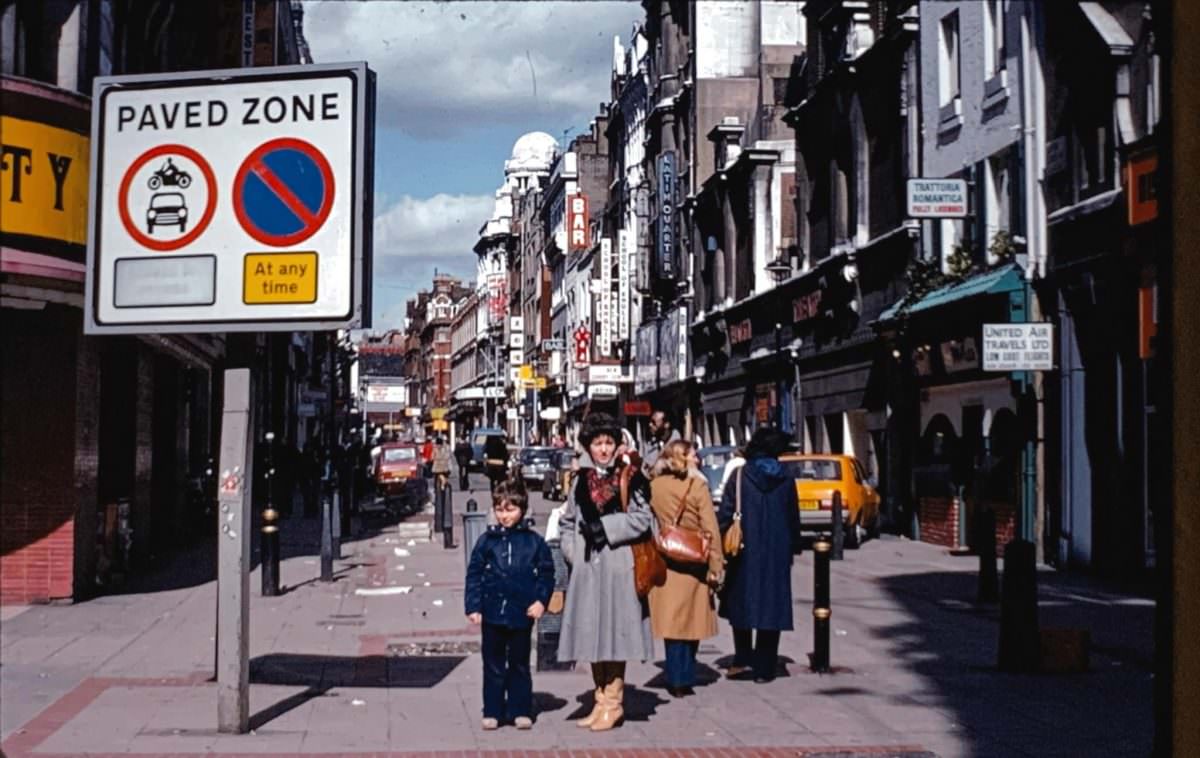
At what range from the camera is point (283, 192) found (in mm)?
9633

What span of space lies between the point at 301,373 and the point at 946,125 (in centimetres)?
4407

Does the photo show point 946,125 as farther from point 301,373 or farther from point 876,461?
point 301,373

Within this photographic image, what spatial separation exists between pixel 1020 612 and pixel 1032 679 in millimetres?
534

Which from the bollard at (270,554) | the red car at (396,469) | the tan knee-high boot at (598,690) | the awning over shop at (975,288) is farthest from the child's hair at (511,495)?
the red car at (396,469)

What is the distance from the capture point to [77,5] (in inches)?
669

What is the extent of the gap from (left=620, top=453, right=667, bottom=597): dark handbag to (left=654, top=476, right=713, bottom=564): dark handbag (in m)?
0.53

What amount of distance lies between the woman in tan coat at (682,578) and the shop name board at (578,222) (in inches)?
2849

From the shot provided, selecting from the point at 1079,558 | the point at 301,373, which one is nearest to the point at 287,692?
the point at 1079,558

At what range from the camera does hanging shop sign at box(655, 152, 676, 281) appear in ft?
188

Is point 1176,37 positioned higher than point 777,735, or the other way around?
point 1176,37

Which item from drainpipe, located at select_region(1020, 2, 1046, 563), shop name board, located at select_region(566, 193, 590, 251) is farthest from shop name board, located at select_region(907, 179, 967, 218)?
shop name board, located at select_region(566, 193, 590, 251)

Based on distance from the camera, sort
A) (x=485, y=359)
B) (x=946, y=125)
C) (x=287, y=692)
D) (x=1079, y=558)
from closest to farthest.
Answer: (x=287, y=692), (x=1079, y=558), (x=946, y=125), (x=485, y=359)

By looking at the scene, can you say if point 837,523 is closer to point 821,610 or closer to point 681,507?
point 821,610

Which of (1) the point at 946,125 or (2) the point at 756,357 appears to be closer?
(1) the point at 946,125
